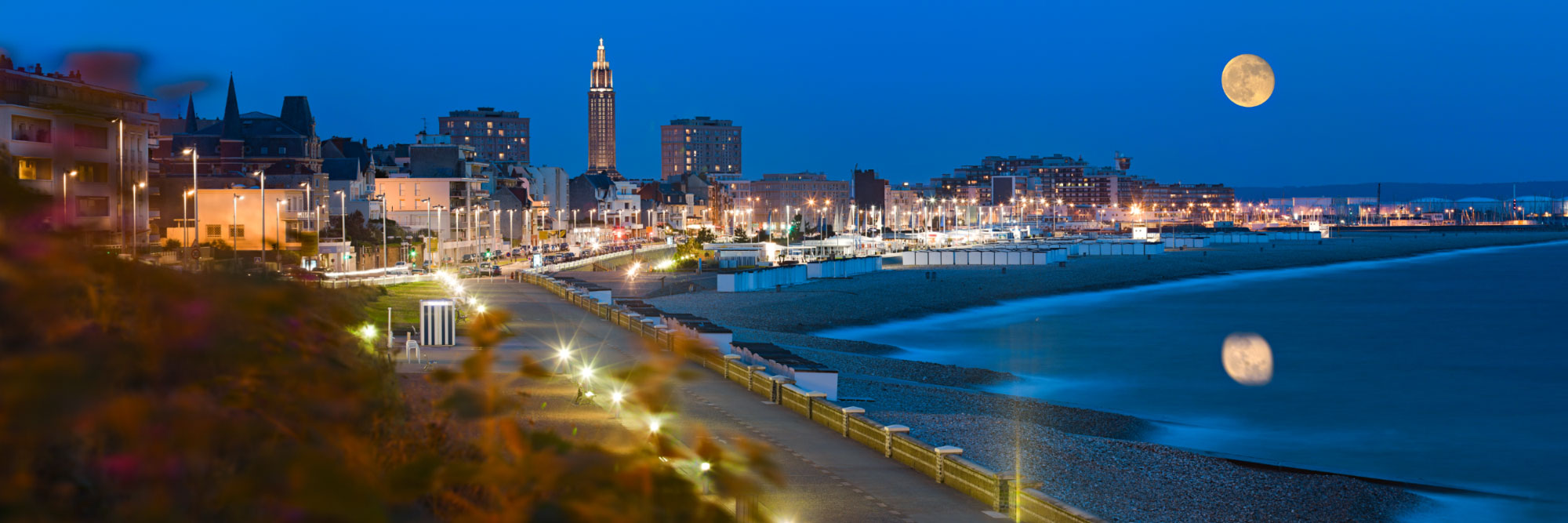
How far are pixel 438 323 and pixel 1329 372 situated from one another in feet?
92.9

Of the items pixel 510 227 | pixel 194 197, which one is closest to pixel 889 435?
pixel 194 197

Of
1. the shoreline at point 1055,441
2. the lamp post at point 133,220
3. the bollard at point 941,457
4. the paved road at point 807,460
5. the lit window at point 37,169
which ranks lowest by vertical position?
the shoreline at point 1055,441

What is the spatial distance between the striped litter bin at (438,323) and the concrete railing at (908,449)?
6.50 m

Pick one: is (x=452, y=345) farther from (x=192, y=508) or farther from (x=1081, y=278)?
(x=1081, y=278)

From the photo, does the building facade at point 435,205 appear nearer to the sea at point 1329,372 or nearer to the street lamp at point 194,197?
the street lamp at point 194,197

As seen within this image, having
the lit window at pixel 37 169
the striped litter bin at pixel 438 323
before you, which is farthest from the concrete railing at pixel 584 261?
the striped litter bin at pixel 438 323

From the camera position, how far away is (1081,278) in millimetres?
85375

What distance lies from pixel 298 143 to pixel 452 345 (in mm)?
60904

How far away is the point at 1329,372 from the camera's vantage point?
4100 cm

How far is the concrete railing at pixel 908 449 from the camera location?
13336 millimetres

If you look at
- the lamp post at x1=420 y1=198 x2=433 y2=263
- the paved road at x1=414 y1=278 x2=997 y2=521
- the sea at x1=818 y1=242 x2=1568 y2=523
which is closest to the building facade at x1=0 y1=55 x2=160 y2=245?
the paved road at x1=414 y1=278 x2=997 y2=521

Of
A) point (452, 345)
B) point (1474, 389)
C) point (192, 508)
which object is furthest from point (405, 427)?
point (1474, 389)

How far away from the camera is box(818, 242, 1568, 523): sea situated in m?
25.5

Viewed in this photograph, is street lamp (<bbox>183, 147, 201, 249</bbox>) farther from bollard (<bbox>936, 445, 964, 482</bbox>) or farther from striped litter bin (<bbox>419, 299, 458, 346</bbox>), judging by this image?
bollard (<bbox>936, 445, 964, 482</bbox>)
